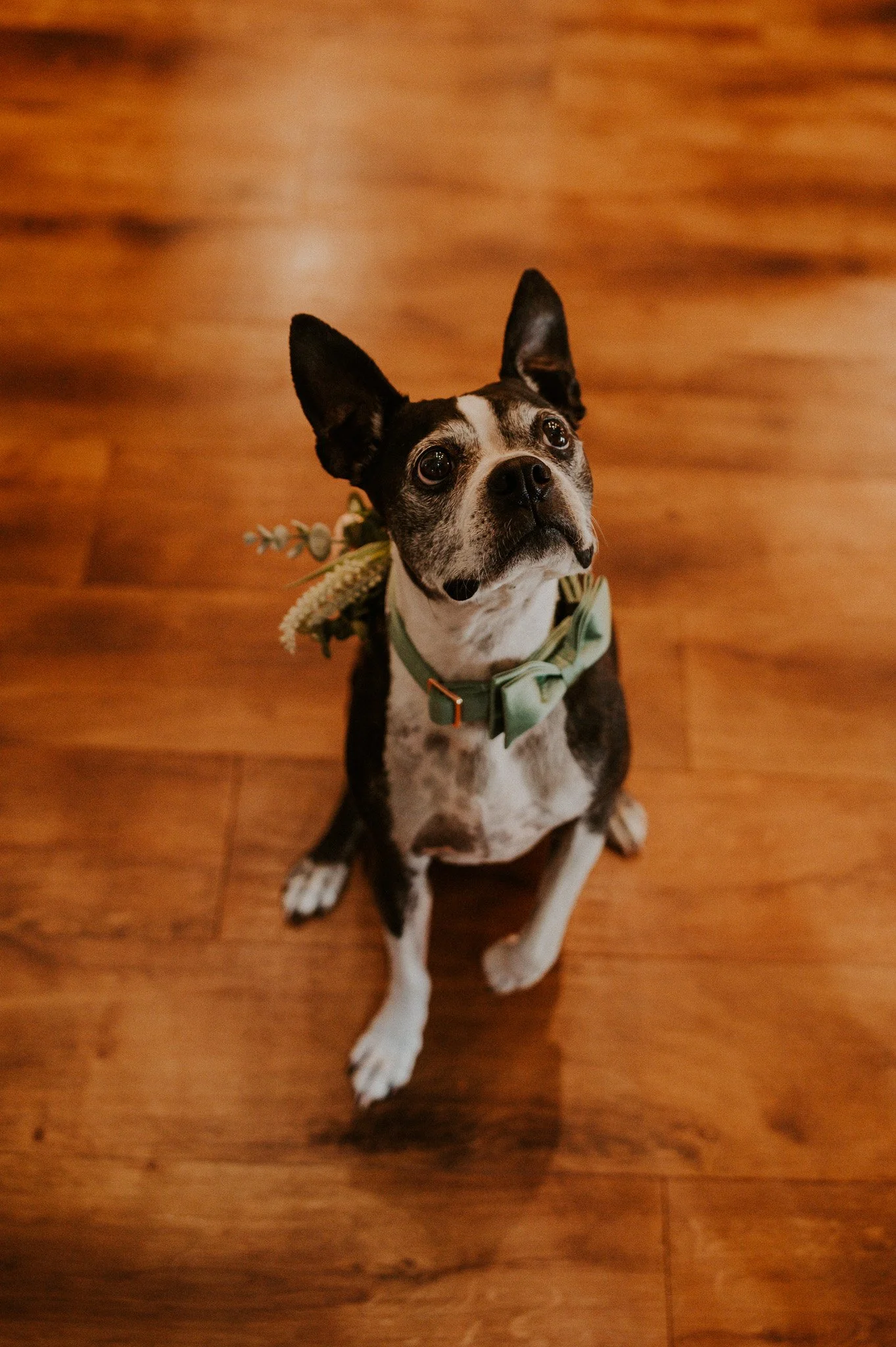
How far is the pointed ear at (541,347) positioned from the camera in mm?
1528

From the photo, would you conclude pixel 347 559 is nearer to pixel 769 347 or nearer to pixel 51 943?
pixel 51 943

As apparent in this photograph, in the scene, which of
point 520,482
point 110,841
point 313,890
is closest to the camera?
point 520,482

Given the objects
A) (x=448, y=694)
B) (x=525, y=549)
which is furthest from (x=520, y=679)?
(x=525, y=549)

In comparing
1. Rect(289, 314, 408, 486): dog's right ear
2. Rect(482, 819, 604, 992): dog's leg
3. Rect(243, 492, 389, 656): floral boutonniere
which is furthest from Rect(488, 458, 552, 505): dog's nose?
Rect(482, 819, 604, 992): dog's leg

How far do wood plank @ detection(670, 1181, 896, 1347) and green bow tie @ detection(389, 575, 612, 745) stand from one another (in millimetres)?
986

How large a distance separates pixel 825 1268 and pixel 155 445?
7.10ft

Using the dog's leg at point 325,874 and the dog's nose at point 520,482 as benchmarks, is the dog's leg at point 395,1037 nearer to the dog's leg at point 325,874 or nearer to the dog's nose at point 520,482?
the dog's leg at point 325,874

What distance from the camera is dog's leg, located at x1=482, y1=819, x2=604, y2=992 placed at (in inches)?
70.0

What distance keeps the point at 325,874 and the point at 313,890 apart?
0.04m

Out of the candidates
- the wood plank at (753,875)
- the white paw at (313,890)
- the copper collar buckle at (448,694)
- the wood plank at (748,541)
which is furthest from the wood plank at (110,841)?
the wood plank at (748,541)

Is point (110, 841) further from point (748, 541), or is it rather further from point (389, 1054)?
point (748, 541)

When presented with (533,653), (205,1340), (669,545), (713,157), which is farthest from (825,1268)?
(713,157)

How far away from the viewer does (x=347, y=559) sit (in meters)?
1.66

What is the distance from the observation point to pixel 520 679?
1.48 m
